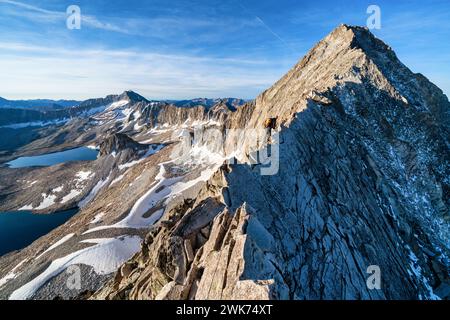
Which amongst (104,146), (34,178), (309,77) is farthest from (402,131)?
(34,178)

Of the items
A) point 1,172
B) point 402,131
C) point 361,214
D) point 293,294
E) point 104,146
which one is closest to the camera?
point 293,294

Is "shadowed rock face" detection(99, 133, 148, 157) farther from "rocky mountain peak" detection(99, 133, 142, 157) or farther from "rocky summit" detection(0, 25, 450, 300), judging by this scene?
"rocky summit" detection(0, 25, 450, 300)

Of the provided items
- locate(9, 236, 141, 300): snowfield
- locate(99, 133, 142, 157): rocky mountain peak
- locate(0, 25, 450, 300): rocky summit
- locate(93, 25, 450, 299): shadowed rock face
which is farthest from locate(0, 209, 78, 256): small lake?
locate(93, 25, 450, 299): shadowed rock face

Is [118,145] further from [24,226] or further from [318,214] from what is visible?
[318,214]

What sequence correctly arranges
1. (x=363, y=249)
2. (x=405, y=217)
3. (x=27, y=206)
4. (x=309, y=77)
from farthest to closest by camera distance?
(x=27, y=206) → (x=309, y=77) → (x=405, y=217) → (x=363, y=249)

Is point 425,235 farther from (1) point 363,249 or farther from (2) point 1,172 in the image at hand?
(2) point 1,172

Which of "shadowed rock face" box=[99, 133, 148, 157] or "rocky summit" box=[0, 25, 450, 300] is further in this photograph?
"shadowed rock face" box=[99, 133, 148, 157]
